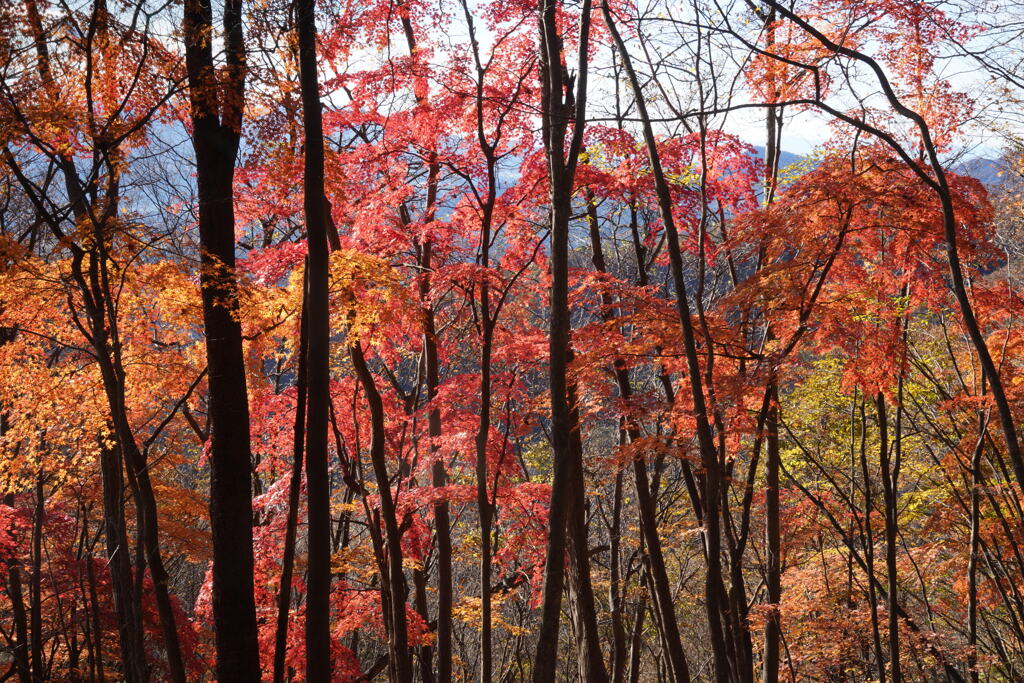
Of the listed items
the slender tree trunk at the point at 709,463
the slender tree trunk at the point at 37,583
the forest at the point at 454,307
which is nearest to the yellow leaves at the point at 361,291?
the forest at the point at 454,307

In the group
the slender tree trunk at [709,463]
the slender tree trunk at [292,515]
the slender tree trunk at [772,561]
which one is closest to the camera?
the slender tree trunk at [709,463]

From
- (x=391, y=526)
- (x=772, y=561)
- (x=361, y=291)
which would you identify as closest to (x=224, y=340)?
(x=361, y=291)

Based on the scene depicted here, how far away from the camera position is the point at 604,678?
6.98m

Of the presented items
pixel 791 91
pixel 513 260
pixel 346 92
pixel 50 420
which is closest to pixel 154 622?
pixel 50 420

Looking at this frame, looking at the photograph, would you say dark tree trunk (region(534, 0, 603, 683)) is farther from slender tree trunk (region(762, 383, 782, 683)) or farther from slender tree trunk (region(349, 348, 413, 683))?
slender tree trunk (region(762, 383, 782, 683))

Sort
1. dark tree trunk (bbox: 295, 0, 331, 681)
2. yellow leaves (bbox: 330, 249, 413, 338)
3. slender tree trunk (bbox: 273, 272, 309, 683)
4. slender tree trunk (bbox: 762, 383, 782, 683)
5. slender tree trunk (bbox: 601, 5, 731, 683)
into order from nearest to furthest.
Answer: slender tree trunk (bbox: 601, 5, 731, 683) < dark tree trunk (bbox: 295, 0, 331, 681) < slender tree trunk (bbox: 273, 272, 309, 683) < yellow leaves (bbox: 330, 249, 413, 338) < slender tree trunk (bbox: 762, 383, 782, 683)

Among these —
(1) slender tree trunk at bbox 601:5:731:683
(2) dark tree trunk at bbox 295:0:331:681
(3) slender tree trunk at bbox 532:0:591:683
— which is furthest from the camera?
(2) dark tree trunk at bbox 295:0:331:681

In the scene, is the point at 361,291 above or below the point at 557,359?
above

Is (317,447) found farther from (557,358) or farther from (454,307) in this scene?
(454,307)

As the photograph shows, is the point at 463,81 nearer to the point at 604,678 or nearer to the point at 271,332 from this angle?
the point at 271,332

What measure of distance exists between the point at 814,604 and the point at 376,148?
864 centimetres

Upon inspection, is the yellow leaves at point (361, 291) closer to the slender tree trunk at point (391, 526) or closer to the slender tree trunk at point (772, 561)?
the slender tree trunk at point (391, 526)

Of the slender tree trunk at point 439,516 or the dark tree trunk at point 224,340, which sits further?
the slender tree trunk at point 439,516

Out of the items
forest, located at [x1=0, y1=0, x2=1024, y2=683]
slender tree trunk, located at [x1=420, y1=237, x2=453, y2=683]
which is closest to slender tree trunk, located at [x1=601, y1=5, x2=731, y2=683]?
forest, located at [x1=0, y1=0, x2=1024, y2=683]
